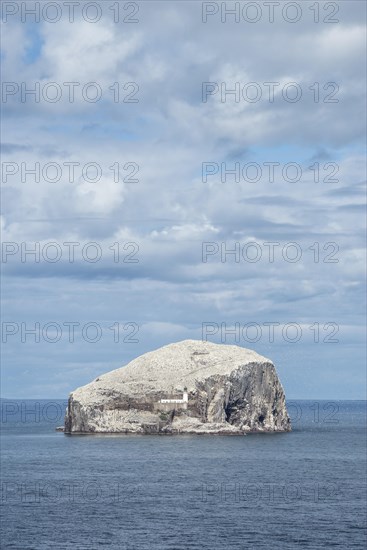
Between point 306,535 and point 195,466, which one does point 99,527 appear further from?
point 195,466

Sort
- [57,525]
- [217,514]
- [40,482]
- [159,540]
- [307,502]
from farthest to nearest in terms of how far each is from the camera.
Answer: [40,482] < [307,502] < [217,514] < [57,525] < [159,540]

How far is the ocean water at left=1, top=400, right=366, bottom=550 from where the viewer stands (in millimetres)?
108375

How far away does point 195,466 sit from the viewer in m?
176

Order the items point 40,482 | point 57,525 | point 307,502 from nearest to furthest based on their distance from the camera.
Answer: point 57,525, point 307,502, point 40,482

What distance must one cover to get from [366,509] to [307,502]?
908cm

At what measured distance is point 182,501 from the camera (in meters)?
135

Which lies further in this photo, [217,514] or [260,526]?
[217,514]

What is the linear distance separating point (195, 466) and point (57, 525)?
207ft

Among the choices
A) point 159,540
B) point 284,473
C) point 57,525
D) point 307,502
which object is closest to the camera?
point 159,540

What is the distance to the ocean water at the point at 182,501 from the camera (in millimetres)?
108375

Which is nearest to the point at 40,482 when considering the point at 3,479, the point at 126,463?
the point at 3,479

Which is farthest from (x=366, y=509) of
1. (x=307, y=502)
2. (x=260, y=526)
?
(x=260, y=526)

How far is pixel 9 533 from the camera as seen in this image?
363 ft

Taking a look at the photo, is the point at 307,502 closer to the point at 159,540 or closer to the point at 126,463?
the point at 159,540
